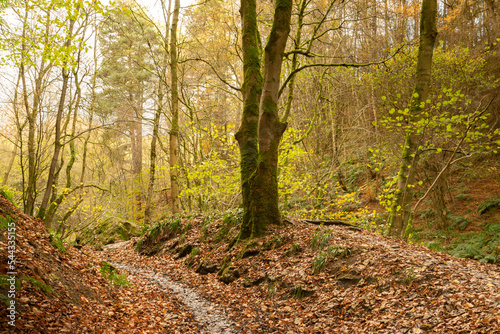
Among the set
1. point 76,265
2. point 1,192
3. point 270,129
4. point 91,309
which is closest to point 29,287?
point 91,309

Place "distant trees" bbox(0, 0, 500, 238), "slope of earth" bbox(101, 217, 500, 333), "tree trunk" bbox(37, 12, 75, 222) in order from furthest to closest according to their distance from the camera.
Result: "tree trunk" bbox(37, 12, 75, 222), "distant trees" bbox(0, 0, 500, 238), "slope of earth" bbox(101, 217, 500, 333)

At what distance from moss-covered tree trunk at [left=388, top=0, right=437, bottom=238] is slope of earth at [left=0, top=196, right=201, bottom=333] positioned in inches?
230

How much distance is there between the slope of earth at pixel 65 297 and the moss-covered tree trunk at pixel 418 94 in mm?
5840

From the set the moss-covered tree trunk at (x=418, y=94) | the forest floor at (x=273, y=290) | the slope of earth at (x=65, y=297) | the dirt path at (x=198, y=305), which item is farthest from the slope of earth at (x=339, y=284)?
the moss-covered tree trunk at (x=418, y=94)

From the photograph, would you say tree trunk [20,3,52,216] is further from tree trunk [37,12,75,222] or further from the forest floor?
the forest floor

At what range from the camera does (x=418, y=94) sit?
7.19m

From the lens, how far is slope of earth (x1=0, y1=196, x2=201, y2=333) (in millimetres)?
3129

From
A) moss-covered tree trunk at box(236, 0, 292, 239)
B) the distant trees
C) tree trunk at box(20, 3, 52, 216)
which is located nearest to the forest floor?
moss-covered tree trunk at box(236, 0, 292, 239)

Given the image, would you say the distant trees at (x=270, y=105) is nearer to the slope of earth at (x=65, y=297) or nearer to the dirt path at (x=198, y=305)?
the dirt path at (x=198, y=305)

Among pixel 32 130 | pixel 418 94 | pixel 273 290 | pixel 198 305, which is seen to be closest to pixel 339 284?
pixel 273 290

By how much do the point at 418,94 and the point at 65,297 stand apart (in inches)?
317

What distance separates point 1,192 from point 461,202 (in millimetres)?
15234

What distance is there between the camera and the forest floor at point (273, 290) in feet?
11.8

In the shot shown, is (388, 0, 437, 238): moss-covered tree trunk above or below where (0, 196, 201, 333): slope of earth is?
above
